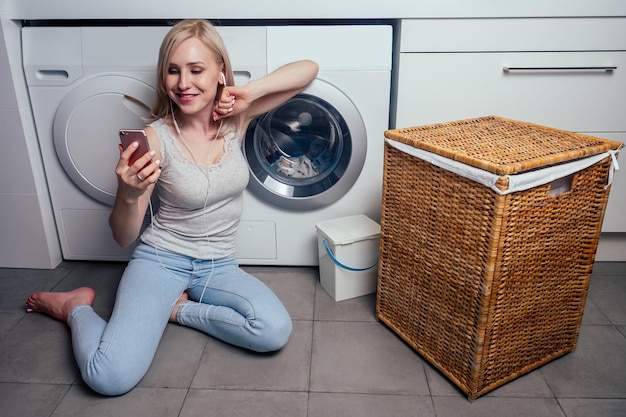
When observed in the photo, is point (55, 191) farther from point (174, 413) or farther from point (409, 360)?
point (409, 360)

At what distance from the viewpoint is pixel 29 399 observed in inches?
45.8

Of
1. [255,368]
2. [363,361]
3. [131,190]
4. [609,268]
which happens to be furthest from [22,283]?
[609,268]

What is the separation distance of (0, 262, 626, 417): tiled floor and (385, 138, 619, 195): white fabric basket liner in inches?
19.1

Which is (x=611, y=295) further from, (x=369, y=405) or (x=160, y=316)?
(x=160, y=316)

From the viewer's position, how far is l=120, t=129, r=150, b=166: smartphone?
Result: 3.54 ft

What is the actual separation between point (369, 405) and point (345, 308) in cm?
40

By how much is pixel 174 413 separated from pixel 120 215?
480mm

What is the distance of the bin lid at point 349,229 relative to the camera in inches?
57.9

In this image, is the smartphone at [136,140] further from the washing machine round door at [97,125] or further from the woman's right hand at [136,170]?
the washing machine round door at [97,125]

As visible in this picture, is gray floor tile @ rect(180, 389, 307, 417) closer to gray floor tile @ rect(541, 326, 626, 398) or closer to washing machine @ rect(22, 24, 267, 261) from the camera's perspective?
gray floor tile @ rect(541, 326, 626, 398)

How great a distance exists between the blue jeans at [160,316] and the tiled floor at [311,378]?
2.2 inches

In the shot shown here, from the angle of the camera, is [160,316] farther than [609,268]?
No

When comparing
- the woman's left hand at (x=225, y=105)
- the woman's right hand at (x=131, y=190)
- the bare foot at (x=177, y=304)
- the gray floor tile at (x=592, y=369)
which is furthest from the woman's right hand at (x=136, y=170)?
the gray floor tile at (x=592, y=369)

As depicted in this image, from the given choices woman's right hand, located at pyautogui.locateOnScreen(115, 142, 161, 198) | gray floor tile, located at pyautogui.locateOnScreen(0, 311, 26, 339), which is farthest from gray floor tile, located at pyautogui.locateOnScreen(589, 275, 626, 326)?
gray floor tile, located at pyautogui.locateOnScreen(0, 311, 26, 339)
